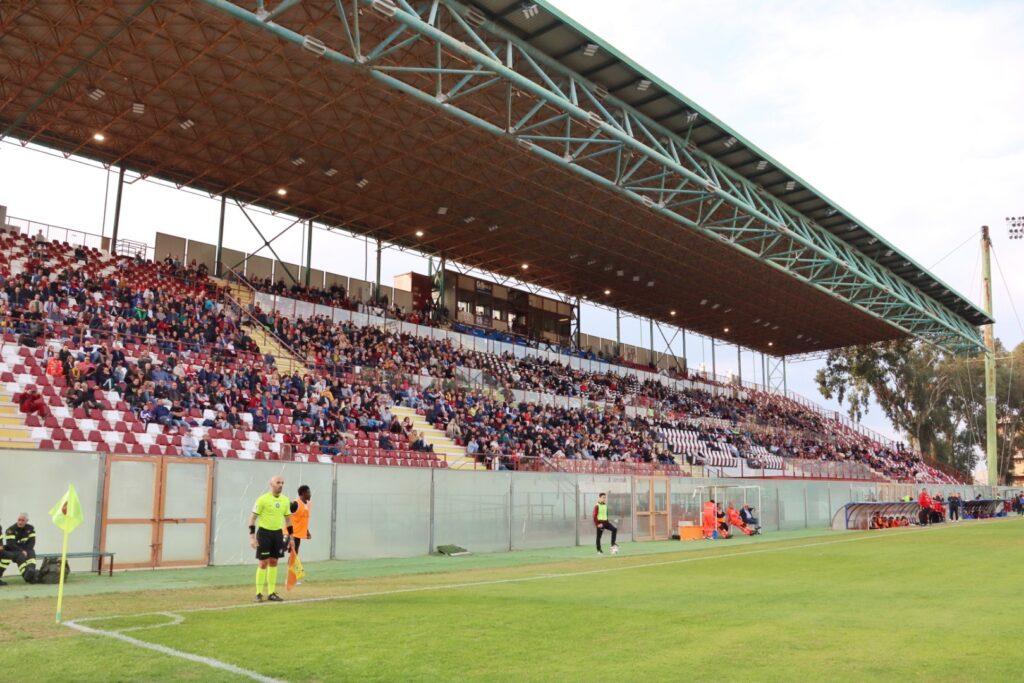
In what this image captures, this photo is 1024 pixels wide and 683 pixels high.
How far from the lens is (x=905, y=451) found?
71125 millimetres

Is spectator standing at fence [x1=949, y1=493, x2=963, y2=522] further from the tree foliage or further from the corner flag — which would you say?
the corner flag

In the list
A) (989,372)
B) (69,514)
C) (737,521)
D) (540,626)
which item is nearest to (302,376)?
(737,521)

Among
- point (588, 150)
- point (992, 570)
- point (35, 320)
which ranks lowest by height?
point (992, 570)

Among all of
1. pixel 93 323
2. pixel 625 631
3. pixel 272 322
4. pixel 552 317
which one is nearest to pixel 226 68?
pixel 93 323

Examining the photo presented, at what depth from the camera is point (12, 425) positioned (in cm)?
2078

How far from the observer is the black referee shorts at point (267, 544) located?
40.7 feet

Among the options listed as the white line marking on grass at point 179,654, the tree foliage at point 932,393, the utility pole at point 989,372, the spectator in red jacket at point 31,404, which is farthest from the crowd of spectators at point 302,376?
the tree foliage at point 932,393

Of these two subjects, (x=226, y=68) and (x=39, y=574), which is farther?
(x=226, y=68)

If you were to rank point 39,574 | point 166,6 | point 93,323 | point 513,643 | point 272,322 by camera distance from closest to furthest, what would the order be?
point 513,643, point 39,574, point 166,6, point 93,323, point 272,322

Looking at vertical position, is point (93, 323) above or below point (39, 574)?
above

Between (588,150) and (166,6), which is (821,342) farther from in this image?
(166,6)

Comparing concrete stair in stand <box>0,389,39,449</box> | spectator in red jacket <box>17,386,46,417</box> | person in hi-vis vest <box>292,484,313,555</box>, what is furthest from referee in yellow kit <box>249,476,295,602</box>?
spectator in red jacket <box>17,386,46,417</box>

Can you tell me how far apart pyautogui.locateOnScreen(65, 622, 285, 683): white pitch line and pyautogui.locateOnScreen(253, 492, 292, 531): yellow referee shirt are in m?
2.91

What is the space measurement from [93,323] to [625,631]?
22.9 m
